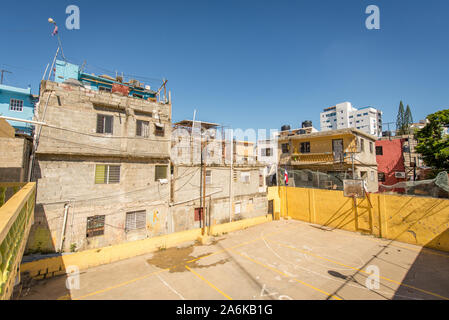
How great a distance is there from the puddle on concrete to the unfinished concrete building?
419 cm

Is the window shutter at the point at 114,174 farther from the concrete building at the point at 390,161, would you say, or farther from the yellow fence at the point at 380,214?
the concrete building at the point at 390,161

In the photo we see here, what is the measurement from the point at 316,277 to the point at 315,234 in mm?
7322

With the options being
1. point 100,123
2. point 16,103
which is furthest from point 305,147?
point 16,103

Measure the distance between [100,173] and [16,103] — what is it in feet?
76.7

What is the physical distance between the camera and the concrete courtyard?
907 centimetres

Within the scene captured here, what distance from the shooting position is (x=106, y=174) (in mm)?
14820

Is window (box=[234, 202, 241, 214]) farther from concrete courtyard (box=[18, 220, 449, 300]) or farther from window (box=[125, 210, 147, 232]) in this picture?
window (box=[125, 210, 147, 232])

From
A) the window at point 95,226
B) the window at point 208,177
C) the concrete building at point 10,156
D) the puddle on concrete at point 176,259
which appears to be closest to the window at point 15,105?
the concrete building at point 10,156

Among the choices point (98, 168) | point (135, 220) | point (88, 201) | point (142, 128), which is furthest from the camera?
point (142, 128)

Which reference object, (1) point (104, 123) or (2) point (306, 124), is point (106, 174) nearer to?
(1) point (104, 123)

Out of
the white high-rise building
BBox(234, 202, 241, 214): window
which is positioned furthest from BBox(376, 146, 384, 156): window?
the white high-rise building

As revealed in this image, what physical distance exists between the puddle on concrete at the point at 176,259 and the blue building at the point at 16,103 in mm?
25218

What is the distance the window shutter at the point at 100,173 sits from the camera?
14.5 m

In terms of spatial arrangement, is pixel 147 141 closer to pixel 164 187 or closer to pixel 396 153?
pixel 164 187
